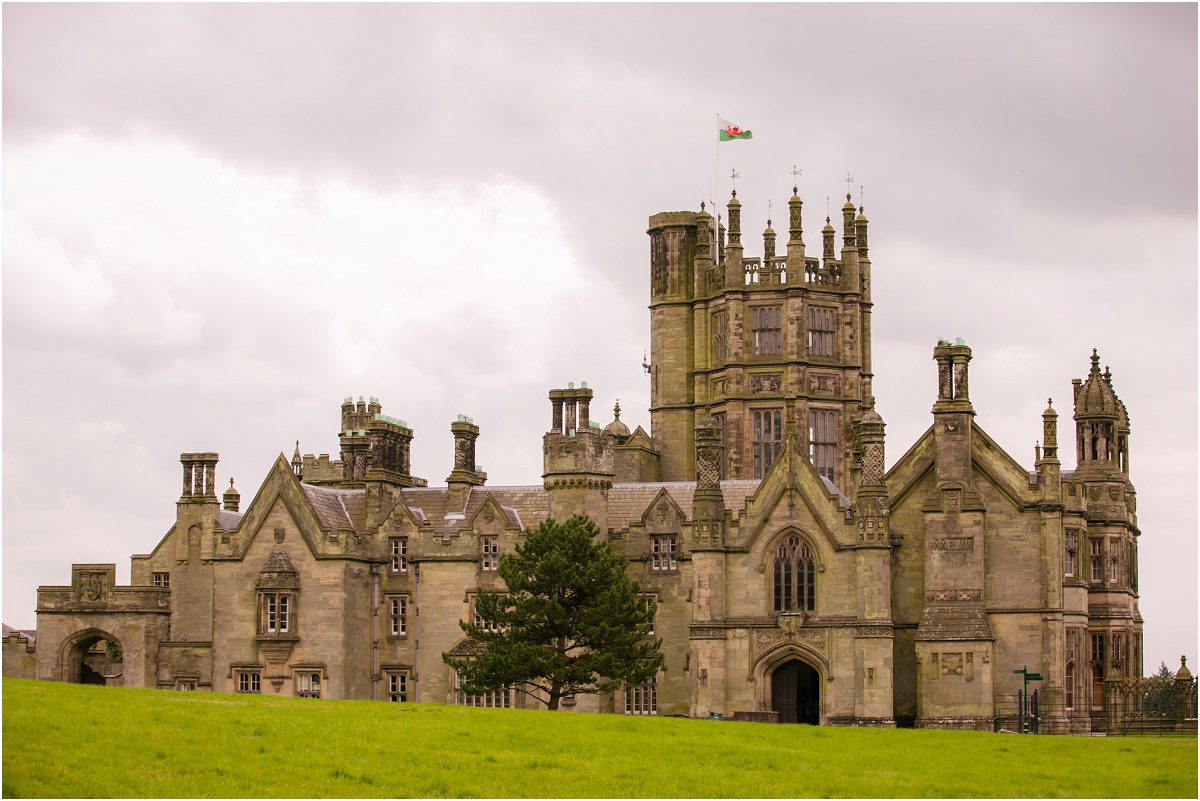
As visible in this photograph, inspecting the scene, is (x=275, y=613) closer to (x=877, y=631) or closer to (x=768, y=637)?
(x=768, y=637)

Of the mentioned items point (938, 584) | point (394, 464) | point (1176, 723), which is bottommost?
point (1176, 723)

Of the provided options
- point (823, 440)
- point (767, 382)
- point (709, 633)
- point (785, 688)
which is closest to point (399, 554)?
point (709, 633)

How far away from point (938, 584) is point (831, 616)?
3809mm

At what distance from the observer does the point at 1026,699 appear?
62844 millimetres

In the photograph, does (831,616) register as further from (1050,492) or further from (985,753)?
(985,753)

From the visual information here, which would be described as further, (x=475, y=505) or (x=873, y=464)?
(x=475, y=505)

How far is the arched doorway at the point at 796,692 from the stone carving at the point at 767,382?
2065cm

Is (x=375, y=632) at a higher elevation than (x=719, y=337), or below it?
below

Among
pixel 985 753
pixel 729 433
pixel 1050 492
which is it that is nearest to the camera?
pixel 985 753

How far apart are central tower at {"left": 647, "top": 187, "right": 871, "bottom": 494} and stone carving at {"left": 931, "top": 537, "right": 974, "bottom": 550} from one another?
17438mm

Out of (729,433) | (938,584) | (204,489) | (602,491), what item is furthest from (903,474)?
(204,489)

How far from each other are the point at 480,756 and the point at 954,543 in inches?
1033

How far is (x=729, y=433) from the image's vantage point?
84250 millimetres

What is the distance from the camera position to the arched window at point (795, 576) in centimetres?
6481
